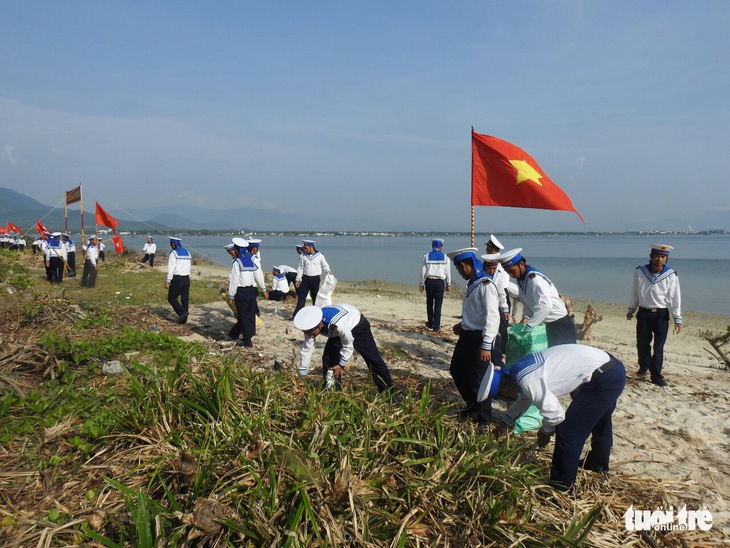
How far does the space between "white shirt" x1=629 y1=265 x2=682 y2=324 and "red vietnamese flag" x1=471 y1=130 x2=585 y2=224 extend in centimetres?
140

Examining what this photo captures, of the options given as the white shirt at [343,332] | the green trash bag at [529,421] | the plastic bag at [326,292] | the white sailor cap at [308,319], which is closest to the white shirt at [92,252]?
the plastic bag at [326,292]

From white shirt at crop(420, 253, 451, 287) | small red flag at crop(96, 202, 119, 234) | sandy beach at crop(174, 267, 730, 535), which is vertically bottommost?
sandy beach at crop(174, 267, 730, 535)

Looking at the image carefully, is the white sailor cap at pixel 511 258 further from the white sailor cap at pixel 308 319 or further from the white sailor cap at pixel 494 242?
the white sailor cap at pixel 308 319

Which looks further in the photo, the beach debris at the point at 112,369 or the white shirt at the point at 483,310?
the beach debris at the point at 112,369

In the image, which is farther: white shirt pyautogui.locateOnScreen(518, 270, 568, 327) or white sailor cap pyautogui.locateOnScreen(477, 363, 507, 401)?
white shirt pyautogui.locateOnScreen(518, 270, 568, 327)

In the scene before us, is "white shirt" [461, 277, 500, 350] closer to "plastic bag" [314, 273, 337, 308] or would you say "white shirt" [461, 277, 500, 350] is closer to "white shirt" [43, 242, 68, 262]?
"plastic bag" [314, 273, 337, 308]

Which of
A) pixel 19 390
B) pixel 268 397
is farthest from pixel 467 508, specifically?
pixel 19 390

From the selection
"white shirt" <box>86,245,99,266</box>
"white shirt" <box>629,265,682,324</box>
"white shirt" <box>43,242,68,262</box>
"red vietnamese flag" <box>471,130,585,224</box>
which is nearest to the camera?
"white shirt" <box>629,265,682,324</box>

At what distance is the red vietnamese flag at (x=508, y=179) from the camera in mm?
6750

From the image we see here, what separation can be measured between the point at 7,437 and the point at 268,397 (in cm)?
196

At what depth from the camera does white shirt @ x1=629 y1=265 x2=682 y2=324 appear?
6.16 meters

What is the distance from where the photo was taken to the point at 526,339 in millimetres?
4766

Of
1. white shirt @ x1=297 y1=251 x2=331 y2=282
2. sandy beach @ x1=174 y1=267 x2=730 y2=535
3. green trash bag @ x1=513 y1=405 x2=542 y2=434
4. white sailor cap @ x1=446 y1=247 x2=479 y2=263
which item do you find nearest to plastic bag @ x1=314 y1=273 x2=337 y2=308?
white shirt @ x1=297 y1=251 x2=331 y2=282

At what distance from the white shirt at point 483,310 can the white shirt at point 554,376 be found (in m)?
1.17
